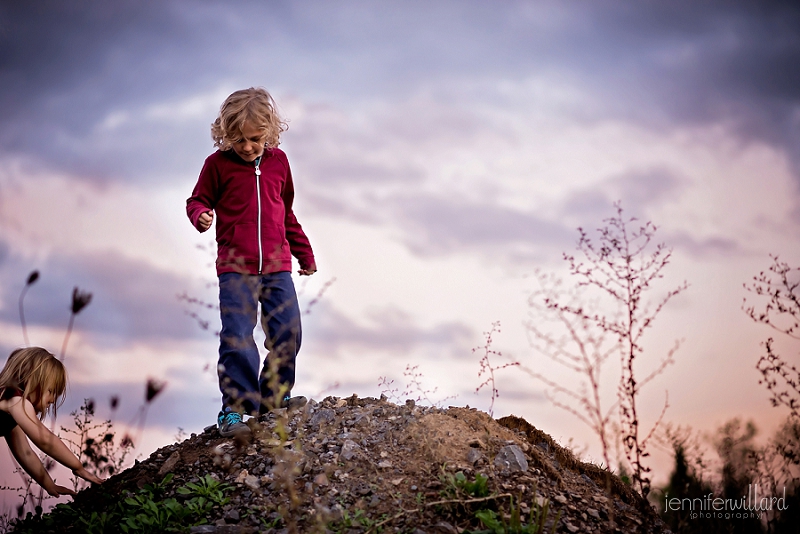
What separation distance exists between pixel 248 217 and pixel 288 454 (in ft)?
6.55

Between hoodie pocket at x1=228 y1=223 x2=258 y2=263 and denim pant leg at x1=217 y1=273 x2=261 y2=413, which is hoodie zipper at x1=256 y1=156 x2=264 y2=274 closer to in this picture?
hoodie pocket at x1=228 y1=223 x2=258 y2=263

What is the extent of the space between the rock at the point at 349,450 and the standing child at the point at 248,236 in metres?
0.97

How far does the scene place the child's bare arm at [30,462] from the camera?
487 centimetres

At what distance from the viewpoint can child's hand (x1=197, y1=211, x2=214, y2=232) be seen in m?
5.14

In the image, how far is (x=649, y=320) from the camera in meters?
4.14

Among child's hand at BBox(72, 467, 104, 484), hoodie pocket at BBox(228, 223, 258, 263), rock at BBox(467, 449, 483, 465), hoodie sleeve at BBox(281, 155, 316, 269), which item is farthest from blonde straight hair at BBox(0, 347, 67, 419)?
rock at BBox(467, 449, 483, 465)

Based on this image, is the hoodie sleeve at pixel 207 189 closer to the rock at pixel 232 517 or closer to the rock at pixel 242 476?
the rock at pixel 242 476

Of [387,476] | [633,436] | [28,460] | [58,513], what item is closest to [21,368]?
[28,460]

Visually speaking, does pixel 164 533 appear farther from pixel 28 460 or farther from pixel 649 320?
pixel 649 320

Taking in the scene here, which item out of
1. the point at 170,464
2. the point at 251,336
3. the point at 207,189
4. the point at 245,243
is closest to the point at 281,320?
the point at 251,336

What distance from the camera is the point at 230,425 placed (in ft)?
16.5

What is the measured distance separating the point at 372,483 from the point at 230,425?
1.49 meters

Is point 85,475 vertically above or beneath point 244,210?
beneath

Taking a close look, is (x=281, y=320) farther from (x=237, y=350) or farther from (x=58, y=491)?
(x=58, y=491)
